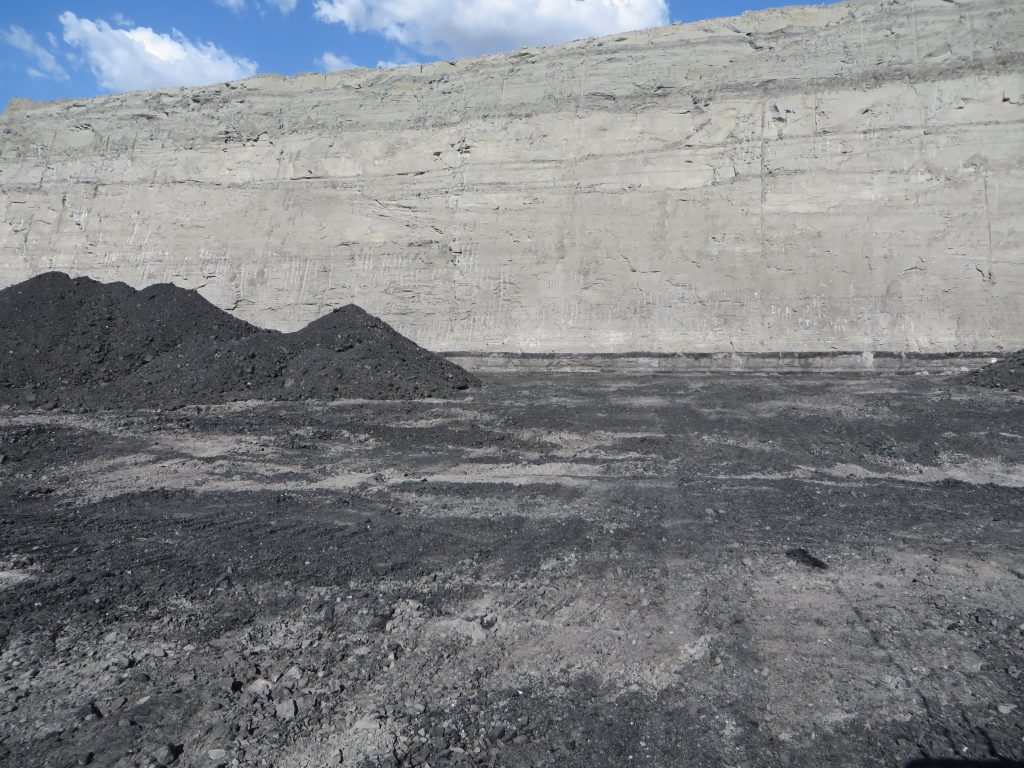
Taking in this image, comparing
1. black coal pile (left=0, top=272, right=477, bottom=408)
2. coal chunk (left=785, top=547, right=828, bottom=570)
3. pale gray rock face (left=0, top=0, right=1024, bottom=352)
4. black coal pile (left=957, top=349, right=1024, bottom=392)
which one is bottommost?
coal chunk (left=785, top=547, right=828, bottom=570)

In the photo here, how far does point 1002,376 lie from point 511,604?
931cm

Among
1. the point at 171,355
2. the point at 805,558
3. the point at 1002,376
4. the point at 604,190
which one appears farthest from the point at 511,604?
the point at 604,190

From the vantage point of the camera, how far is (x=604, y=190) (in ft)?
50.5

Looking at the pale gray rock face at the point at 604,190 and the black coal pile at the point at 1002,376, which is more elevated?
the pale gray rock face at the point at 604,190

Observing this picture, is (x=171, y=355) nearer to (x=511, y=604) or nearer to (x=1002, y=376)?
(x=511, y=604)

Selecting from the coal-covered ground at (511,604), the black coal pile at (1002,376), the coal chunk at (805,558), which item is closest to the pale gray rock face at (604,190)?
the black coal pile at (1002,376)

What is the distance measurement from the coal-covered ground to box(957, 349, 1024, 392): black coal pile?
Result: 9.96ft

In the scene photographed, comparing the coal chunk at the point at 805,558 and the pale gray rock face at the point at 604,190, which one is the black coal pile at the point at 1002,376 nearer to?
the pale gray rock face at the point at 604,190

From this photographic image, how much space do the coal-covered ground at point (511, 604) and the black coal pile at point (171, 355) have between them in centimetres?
283

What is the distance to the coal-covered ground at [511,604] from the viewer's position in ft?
8.15

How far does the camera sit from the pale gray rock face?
13508 millimetres

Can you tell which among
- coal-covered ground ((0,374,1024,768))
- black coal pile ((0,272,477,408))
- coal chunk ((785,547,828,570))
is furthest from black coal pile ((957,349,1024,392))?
black coal pile ((0,272,477,408))

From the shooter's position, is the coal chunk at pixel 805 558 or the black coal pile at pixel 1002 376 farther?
the black coal pile at pixel 1002 376

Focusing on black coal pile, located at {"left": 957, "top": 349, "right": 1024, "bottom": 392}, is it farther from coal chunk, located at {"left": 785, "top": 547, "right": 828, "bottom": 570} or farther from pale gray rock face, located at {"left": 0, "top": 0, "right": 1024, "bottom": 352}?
coal chunk, located at {"left": 785, "top": 547, "right": 828, "bottom": 570}
